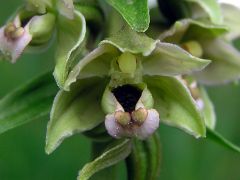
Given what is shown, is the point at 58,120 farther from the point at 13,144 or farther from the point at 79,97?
the point at 13,144

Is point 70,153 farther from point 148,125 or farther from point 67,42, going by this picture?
point 148,125

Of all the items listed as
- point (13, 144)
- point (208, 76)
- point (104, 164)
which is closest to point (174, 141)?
point (13, 144)

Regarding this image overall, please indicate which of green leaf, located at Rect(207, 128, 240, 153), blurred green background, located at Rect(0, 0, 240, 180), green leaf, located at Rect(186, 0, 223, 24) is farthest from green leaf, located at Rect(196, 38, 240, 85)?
blurred green background, located at Rect(0, 0, 240, 180)

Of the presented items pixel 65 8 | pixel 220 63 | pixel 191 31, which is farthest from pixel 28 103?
pixel 220 63

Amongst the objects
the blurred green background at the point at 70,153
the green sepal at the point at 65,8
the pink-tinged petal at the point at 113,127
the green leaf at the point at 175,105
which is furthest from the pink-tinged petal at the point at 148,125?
the blurred green background at the point at 70,153

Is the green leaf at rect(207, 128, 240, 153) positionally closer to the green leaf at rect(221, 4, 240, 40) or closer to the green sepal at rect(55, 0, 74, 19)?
the green leaf at rect(221, 4, 240, 40)
